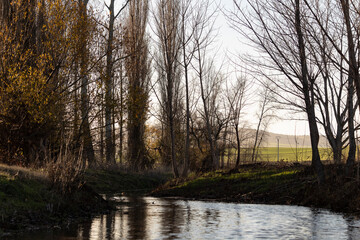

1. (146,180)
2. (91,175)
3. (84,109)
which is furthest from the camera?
(146,180)

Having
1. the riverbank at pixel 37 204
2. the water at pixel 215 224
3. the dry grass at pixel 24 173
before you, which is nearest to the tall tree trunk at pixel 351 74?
the water at pixel 215 224

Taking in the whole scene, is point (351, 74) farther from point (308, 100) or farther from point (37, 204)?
point (37, 204)

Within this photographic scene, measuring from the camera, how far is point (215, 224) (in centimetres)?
1175

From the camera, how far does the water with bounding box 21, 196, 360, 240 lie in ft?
32.5

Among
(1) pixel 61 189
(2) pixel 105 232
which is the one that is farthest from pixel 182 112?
(2) pixel 105 232

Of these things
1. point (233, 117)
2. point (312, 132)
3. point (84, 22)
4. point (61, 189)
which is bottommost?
point (61, 189)

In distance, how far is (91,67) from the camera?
20406 millimetres

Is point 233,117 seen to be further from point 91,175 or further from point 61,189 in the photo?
point 61,189

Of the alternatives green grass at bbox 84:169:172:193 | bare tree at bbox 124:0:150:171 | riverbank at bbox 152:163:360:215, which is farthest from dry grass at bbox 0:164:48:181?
bare tree at bbox 124:0:150:171

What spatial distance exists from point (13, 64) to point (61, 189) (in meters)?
6.10

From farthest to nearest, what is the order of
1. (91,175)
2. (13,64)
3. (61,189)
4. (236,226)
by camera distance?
(91,175) < (13,64) < (61,189) < (236,226)

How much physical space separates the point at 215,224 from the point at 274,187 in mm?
7739

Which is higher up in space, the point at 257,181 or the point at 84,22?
the point at 84,22

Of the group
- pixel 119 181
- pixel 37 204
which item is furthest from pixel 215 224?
pixel 119 181
